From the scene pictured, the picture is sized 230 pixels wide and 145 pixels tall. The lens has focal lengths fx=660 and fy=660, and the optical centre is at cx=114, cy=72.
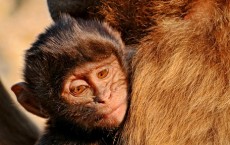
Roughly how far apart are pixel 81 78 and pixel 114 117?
0.98 feet

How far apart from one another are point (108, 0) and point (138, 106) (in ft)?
2.02

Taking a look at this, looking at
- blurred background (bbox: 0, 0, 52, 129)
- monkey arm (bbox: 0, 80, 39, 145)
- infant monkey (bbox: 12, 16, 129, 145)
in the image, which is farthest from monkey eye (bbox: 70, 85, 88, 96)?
blurred background (bbox: 0, 0, 52, 129)

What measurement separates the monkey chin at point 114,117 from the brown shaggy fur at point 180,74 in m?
0.05

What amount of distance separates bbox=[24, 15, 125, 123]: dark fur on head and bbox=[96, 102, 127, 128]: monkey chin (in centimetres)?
25

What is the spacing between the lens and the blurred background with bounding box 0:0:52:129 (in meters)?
10.5

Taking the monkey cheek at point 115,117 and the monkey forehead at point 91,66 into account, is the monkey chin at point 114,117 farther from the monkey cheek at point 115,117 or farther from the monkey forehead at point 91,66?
the monkey forehead at point 91,66

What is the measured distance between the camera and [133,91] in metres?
3.60

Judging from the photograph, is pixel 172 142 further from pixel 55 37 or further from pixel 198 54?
pixel 55 37

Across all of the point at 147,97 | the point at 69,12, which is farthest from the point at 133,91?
the point at 69,12

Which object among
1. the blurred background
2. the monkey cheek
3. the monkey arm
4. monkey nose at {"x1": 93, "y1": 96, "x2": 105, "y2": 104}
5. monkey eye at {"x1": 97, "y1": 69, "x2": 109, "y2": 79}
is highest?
monkey eye at {"x1": 97, "y1": 69, "x2": 109, "y2": 79}

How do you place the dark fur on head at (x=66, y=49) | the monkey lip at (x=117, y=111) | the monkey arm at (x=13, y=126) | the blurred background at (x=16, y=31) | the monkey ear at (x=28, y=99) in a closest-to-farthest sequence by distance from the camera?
the monkey lip at (x=117, y=111) < the dark fur on head at (x=66, y=49) < the monkey ear at (x=28, y=99) < the monkey arm at (x=13, y=126) < the blurred background at (x=16, y=31)

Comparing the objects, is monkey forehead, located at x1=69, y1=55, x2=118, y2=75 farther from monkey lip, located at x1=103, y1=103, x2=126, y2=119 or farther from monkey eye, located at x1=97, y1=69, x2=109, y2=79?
monkey lip, located at x1=103, y1=103, x2=126, y2=119

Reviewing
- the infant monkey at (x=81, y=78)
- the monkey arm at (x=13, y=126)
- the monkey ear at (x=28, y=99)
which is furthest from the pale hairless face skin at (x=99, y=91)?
the monkey arm at (x=13, y=126)

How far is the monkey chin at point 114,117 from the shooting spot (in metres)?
3.53
